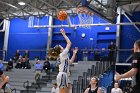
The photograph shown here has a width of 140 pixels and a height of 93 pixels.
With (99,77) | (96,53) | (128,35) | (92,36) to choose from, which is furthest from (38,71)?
(128,35)

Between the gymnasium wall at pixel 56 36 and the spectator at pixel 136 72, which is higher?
the gymnasium wall at pixel 56 36

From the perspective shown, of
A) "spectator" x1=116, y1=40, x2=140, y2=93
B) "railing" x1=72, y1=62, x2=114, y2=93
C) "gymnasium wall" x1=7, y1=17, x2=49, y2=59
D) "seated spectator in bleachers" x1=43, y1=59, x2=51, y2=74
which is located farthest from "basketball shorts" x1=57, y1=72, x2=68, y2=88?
"gymnasium wall" x1=7, y1=17, x2=49, y2=59

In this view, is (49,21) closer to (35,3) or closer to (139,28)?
(35,3)

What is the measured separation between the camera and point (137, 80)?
5.57 meters

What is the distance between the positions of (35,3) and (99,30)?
577 cm

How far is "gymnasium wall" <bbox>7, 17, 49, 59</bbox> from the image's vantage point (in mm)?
31156

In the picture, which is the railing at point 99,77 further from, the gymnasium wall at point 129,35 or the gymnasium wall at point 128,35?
the gymnasium wall at point 129,35

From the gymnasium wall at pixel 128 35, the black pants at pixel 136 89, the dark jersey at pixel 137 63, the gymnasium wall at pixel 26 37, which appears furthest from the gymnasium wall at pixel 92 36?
the black pants at pixel 136 89

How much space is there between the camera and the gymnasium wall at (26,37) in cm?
3116

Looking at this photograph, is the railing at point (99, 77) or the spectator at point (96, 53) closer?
the railing at point (99, 77)

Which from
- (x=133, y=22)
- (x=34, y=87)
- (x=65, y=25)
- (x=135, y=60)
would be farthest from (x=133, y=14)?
(x=135, y=60)

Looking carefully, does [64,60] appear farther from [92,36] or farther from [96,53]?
[92,36]

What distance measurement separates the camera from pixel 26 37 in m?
32.0

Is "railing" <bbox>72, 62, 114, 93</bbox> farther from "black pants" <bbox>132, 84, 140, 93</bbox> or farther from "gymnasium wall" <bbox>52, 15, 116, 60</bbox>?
"gymnasium wall" <bbox>52, 15, 116, 60</bbox>
